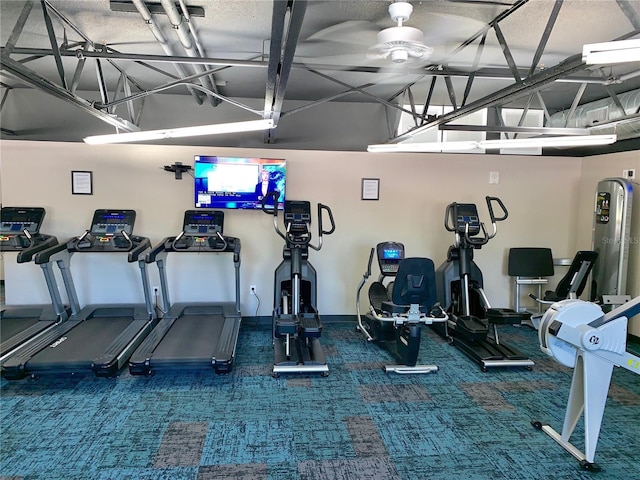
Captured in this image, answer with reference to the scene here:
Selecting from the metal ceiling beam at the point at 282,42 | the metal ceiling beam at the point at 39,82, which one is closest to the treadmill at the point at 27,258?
the metal ceiling beam at the point at 39,82

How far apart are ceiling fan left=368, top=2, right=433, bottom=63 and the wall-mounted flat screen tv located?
2.92 m

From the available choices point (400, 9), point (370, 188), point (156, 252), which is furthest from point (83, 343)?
point (400, 9)

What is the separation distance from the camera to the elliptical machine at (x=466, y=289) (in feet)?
15.6

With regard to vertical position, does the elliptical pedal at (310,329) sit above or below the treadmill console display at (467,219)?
below

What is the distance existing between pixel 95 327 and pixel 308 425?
10.1ft

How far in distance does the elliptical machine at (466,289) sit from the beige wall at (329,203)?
2.48ft

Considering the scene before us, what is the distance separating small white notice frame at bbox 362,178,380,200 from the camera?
5891mm

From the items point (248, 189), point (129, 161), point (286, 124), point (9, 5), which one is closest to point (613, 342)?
point (248, 189)

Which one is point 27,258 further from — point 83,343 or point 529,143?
point 529,143

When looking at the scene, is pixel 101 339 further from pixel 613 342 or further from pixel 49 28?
pixel 613 342

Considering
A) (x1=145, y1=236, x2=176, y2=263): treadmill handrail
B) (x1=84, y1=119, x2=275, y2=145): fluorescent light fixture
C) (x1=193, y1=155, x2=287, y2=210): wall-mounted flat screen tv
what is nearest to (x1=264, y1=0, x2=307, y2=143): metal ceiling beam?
(x1=84, y1=119, x2=275, y2=145): fluorescent light fixture

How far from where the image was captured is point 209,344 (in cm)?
438

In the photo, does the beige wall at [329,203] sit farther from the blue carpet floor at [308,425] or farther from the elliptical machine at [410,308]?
the blue carpet floor at [308,425]

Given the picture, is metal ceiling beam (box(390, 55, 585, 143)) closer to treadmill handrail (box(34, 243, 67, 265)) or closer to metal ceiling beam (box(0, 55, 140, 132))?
metal ceiling beam (box(0, 55, 140, 132))
